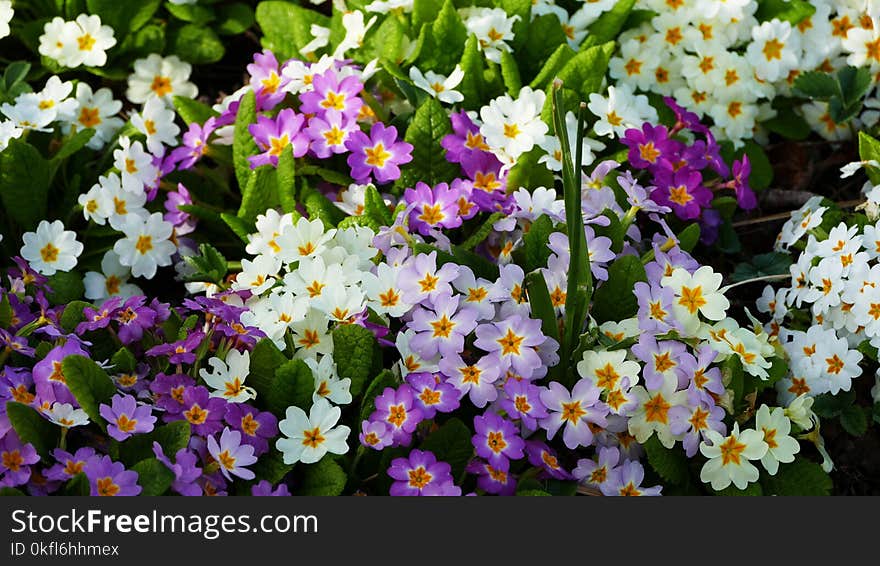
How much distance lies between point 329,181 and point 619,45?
3.20 ft

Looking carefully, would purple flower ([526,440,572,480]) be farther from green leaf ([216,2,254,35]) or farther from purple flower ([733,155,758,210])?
green leaf ([216,2,254,35])

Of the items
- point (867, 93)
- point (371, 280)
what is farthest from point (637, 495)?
point (867, 93)

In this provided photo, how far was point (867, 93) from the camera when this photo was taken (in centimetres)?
307

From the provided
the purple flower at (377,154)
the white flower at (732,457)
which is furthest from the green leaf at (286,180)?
the white flower at (732,457)

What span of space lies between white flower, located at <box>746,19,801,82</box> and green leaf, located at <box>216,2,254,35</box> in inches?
56.7

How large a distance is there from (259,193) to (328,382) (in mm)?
649

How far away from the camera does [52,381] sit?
2.08 m

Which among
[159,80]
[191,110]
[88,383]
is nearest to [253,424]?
[88,383]

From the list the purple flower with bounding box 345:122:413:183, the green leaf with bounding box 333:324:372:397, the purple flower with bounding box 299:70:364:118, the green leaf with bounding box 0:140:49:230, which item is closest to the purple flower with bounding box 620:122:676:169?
the purple flower with bounding box 345:122:413:183

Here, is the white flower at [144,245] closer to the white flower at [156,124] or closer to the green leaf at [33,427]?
the white flower at [156,124]

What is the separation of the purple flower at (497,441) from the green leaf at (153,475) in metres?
0.57

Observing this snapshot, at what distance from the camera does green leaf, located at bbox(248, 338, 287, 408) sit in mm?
2162

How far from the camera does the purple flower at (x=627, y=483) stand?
2.17 meters

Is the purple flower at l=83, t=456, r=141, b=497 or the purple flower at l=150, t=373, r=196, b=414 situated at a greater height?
the purple flower at l=150, t=373, r=196, b=414
